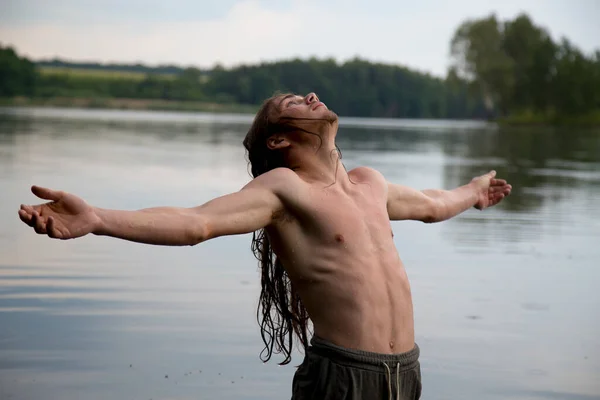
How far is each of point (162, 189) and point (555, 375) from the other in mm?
10357

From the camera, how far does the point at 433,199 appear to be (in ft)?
14.6

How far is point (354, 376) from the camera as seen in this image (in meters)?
3.65

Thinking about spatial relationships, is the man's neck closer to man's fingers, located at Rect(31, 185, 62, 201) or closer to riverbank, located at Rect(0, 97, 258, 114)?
→ man's fingers, located at Rect(31, 185, 62, 201)

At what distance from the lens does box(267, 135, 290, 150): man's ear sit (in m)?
4.01

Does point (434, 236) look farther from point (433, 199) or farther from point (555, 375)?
point (433, 199)

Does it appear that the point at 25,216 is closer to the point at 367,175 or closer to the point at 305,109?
the point at 305,109

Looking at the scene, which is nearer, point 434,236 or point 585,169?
point 434,236

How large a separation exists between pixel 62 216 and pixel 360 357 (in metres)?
1.16

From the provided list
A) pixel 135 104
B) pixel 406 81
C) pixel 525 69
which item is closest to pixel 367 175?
pixel 525 69

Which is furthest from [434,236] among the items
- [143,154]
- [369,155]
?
[369,155]

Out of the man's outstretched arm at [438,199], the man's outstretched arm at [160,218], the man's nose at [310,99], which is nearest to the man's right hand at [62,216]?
the man's outstretched arm at [160,218]

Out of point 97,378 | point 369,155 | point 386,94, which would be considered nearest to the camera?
point 97,378

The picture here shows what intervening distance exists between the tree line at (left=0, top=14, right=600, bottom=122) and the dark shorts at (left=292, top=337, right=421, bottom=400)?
83061 mm

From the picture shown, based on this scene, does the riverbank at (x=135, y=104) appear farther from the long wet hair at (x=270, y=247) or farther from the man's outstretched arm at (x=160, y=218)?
the man's outstretched arm at (x=160, y=218)
